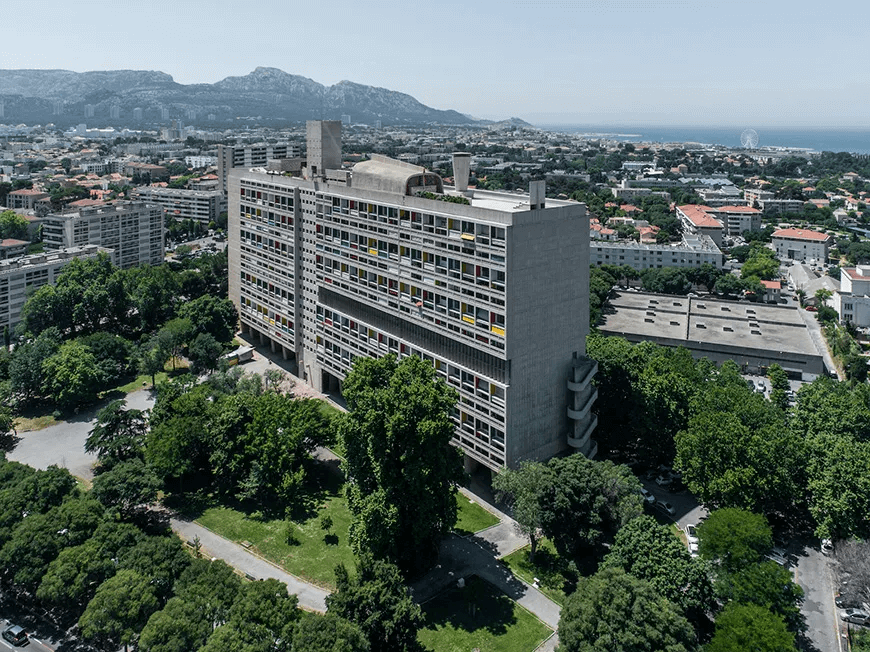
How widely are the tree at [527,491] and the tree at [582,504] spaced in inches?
18.8

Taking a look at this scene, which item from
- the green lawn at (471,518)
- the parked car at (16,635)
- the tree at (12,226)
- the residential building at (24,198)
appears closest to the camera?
the parked car at (16,635)

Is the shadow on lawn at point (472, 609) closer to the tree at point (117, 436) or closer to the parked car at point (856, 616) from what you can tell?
the parked car at point (856, 616)

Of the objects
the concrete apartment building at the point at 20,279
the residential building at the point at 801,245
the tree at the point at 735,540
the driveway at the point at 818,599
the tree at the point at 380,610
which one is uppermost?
the residential building at the point at 801,245

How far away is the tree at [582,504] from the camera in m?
41.6

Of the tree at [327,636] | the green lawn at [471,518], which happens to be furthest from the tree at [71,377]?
the tree at [327,636]

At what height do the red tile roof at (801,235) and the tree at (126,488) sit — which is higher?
the red tile roof at (801,235)

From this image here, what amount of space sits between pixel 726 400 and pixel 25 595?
4914 centimetres

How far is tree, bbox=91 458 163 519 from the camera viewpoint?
4522cm

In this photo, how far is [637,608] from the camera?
31688 mm

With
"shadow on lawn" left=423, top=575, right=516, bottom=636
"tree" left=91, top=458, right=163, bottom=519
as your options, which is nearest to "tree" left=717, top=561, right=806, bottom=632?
"shadow on lawn" left=423, top=575, right=516, bottom=636

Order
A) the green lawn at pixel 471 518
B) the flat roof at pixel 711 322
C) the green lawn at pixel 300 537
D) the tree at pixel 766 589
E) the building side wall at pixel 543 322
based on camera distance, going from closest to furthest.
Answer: the tree at pixel 766 589 < the green lawn at pixel 300 537 < the building side wall at pixel 543 322 < the green lawn at pixel 471 518 < the flat roof at pixel 711 322

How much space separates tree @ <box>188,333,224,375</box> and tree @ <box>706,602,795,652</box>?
58040 mm

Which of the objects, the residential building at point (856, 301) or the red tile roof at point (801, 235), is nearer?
the residential building at point (856, 301)

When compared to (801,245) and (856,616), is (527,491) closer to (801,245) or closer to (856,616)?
(856,616)
